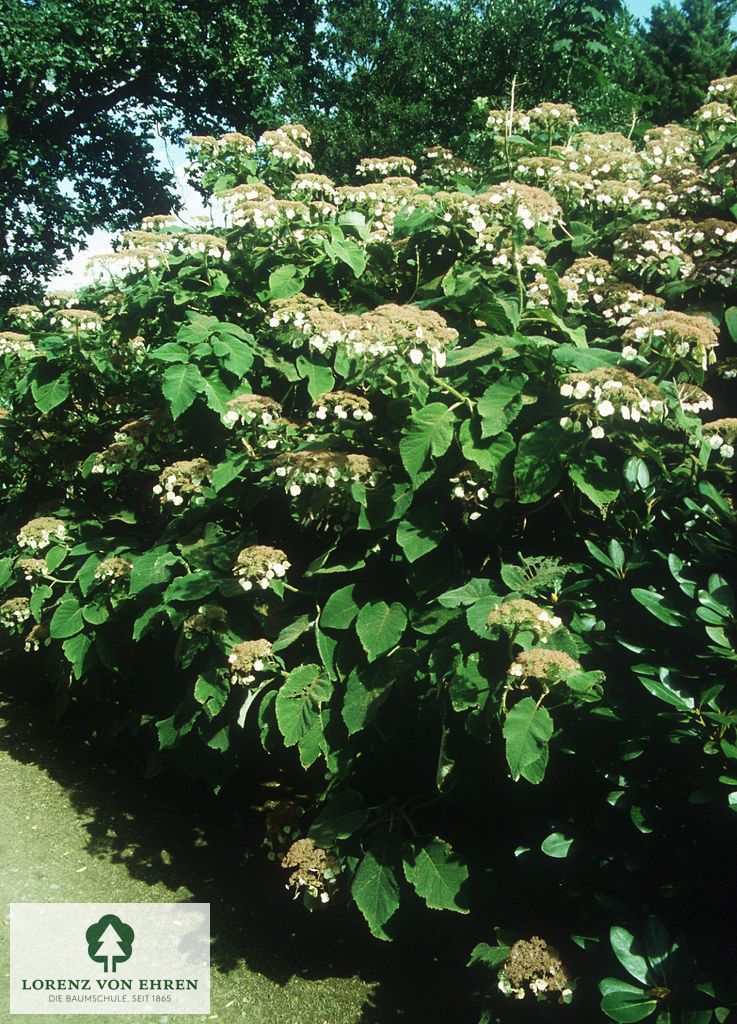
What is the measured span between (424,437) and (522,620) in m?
0.63

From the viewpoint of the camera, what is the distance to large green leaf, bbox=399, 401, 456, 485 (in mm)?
2459

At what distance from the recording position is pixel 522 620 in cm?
211

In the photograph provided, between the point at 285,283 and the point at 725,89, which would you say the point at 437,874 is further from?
the point at 725,89

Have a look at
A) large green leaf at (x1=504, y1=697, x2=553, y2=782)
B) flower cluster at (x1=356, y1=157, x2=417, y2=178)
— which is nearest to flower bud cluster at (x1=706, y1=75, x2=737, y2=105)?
flower cluster at (x1=356, y1=157, x2=417, y2=178)

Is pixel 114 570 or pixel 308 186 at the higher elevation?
pixel 308 186

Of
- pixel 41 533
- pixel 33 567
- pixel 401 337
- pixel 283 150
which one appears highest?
pixel 283 150

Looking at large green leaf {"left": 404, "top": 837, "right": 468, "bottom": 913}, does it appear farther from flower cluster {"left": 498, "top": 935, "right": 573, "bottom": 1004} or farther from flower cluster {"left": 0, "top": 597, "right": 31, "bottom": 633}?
flower cluster {"left": 0, "top": 597, "right": 31, "bottom": 633}

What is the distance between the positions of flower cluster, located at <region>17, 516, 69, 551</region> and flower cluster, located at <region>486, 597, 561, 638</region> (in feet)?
7.49

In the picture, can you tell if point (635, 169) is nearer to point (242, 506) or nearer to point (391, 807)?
point (242, 506)

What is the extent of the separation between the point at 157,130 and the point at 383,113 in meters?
5.90

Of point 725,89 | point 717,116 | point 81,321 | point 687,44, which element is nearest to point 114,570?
point 81,321

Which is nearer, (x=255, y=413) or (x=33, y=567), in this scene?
(x=255, y=413)

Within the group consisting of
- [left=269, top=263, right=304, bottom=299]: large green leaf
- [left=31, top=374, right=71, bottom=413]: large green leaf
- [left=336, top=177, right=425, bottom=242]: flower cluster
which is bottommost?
[left=31, top=374, right=71, bottom=413]: large green leaf

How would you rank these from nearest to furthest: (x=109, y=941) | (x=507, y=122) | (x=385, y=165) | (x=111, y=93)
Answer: (x=109, y=941) → (x=507, y=122) → (x=385, y=165) → (x=111, y=93)
